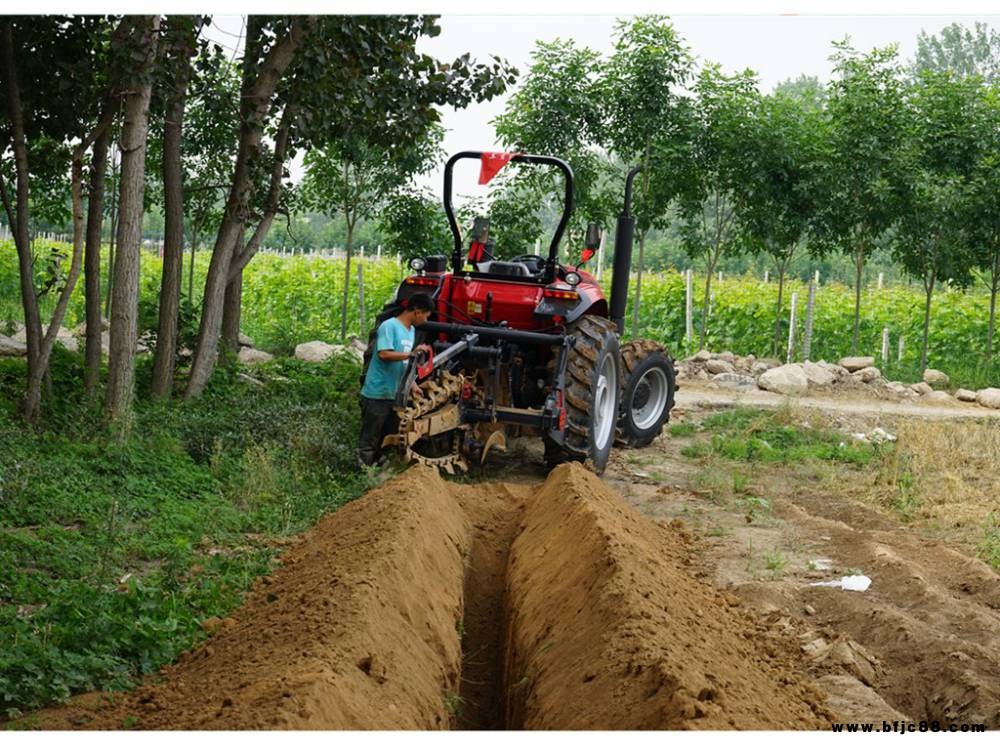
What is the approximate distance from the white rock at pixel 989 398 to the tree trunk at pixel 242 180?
10142mm

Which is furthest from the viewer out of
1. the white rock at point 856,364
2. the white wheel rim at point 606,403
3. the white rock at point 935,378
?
the white rock at point 935,378

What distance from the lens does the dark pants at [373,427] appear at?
29.6 ft

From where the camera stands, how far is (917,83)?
1884 cm

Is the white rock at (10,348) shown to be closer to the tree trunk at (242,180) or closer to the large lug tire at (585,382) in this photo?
the tree trunk at (242,180)

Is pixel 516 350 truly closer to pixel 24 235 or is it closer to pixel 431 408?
pixel 431 408

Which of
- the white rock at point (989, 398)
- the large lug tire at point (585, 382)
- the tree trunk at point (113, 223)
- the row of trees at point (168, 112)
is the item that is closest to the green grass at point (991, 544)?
the large lug tire at point (585, 382)

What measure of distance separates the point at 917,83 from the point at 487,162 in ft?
38.2

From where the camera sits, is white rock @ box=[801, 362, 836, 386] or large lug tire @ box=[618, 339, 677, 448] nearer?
large lug tire @ box=[618, 339, 677, 448]

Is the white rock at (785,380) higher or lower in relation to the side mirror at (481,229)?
lower

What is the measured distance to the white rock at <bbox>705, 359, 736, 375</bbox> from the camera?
18.1 metres

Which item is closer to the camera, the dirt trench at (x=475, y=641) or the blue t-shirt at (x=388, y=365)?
the dirt trench at (x=475, y=641)

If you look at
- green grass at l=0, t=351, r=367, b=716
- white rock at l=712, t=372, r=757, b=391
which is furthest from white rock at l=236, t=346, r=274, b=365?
white rock at l=712, t=372, r=757, b=391

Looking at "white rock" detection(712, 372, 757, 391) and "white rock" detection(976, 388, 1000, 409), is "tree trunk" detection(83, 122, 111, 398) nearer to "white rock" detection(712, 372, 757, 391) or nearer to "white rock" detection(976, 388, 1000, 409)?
"white rock" detection(712, 372, 757, 391)

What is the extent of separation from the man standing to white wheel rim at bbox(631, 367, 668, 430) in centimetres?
320
